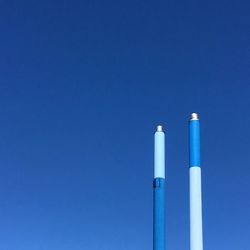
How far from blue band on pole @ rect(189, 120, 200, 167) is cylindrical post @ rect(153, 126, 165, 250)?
35.2 inches

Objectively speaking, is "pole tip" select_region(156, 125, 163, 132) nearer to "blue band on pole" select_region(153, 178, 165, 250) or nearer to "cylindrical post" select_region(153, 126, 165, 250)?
"cylindrical post" select_region(153, 126, 165, 250)

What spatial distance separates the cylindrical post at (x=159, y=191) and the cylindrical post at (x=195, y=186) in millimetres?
902

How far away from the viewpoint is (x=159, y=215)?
1834 centimetres

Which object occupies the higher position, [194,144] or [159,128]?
[159,128]

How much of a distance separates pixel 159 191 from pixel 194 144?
175 centimetres

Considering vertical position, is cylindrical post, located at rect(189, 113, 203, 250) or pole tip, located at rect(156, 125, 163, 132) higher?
pole tip, located at rect(156, 125, 163, 132)

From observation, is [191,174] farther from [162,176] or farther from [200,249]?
[200,249]

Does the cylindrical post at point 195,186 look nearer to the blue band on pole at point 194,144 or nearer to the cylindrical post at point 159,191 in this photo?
the blue band on pole at point 194,144

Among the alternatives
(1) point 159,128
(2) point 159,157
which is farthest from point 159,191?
(1) point 159,128

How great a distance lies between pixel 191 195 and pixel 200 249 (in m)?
1.62

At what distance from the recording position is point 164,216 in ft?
60.5

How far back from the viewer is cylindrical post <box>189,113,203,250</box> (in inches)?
688

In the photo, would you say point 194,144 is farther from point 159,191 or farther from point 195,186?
point 159,191

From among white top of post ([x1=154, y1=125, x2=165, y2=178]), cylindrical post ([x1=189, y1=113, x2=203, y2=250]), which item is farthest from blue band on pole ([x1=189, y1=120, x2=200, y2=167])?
white top of post ([x1=154, y1=125, x2=165, y2=178])
